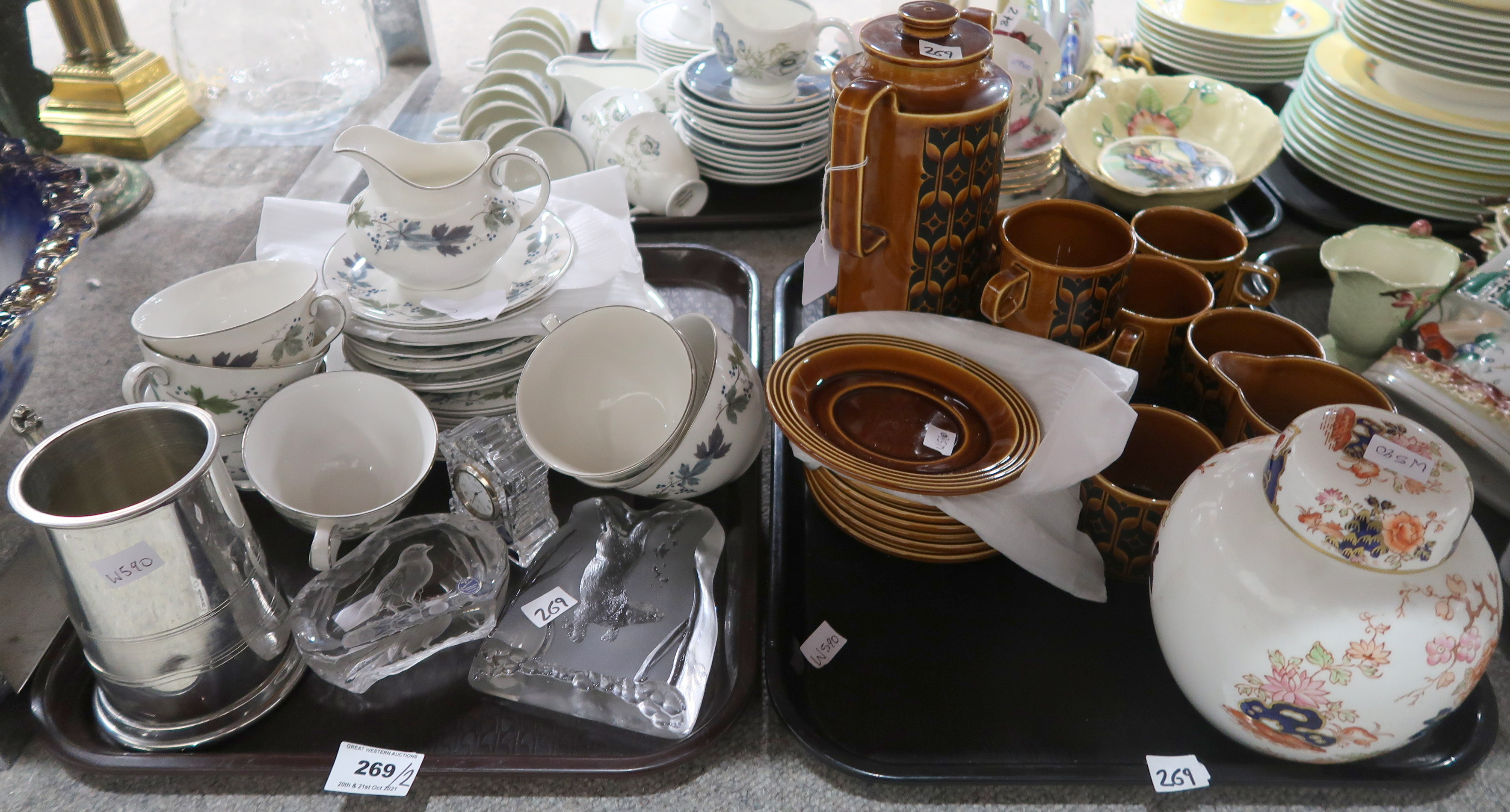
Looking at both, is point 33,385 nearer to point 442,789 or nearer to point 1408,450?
point 442,789

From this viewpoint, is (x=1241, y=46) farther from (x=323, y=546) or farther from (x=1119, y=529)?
(x=323, y=546)

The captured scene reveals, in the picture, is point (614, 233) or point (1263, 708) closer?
point (1263, 708)

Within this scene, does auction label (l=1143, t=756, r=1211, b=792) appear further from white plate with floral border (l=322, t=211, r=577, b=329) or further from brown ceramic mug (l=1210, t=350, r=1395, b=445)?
white plate with floral border (l=322, t=211, r=577, b=329)

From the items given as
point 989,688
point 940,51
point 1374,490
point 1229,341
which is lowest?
point 989,688

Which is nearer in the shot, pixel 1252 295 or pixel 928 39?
pixel 928 39

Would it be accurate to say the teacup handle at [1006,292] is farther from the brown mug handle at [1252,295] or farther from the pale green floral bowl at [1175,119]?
the pale green floral bowl at [1175,119]

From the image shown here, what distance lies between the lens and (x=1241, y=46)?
1.31 m

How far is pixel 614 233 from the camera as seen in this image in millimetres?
830

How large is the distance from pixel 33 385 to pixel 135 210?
371mm

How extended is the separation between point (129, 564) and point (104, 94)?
3.46ft

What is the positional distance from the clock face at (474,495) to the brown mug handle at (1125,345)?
0.47 meters

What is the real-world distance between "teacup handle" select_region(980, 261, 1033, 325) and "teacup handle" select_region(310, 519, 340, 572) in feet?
1.57

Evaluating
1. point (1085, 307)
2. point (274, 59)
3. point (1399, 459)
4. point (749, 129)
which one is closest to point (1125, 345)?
point (1085, 307)

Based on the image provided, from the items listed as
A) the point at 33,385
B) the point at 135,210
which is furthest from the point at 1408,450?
the point at 135,210
